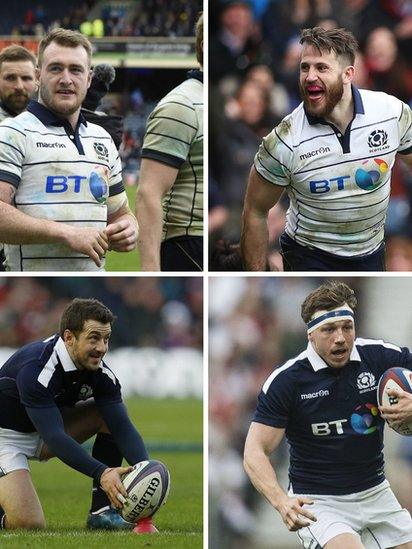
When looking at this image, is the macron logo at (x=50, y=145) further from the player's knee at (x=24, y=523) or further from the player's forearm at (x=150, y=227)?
the player's knee at (x=24, y=523)

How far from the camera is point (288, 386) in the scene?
514 cm

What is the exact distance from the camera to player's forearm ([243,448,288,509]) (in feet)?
16.2

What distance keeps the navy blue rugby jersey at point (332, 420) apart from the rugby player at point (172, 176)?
2.61 feet

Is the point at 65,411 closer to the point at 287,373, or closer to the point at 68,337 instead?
the point at 68,337

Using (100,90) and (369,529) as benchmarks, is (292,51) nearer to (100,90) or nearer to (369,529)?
(100,90)

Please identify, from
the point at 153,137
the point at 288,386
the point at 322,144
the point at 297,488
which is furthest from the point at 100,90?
the point at 297,488

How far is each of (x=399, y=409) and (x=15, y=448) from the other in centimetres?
173

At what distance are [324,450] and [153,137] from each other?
156 centimetres

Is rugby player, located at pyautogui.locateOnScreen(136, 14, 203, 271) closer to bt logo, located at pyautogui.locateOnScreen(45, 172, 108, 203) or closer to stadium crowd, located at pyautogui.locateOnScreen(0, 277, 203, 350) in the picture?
bt logo, located at pyautogui.locateOnScreen(45, 172, 108, 203)

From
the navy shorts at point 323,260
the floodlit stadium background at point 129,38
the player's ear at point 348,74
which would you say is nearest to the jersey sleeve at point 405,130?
the player's ear at point 348,74

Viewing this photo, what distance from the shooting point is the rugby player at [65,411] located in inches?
200

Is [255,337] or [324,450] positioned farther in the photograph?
[255,337]

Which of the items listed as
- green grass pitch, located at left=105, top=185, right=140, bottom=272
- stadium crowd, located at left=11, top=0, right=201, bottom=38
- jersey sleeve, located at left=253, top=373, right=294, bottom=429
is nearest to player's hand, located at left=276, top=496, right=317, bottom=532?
jersey sleeve, located at left=253, top=373, right=294, bottom=429

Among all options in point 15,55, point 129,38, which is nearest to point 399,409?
point 15,55
